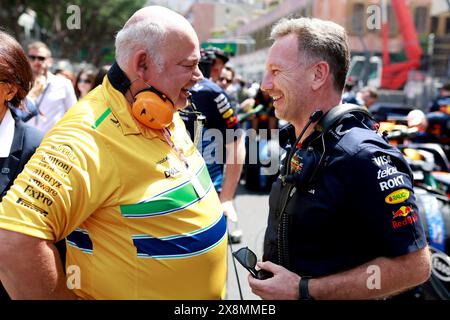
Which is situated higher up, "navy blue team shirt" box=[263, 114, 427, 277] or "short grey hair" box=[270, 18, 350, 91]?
"short grey hair" box=[270, 18, 350, 91]

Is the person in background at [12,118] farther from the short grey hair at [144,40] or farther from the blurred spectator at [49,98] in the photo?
the blurred spectator at [49,98]

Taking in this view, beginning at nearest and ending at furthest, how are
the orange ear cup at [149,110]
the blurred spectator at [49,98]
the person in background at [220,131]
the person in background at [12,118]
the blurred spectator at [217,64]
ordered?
the orange ear cup at [149,110], the person in background at [12,118], the person in background at [220,131], the blurred spectator at [217,64], the blurred spectator at [49,98]

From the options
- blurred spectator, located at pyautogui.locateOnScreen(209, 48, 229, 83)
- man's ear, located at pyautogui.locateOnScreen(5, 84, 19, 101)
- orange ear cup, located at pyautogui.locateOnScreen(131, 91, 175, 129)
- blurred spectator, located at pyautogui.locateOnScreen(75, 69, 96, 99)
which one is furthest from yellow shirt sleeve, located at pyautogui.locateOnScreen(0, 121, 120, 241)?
blurred spectator, located at pyautogui.locateOnScreen(75, 69, 96, 99)

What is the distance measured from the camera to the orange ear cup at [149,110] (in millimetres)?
1734

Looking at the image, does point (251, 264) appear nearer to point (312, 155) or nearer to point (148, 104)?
point (312, 155)

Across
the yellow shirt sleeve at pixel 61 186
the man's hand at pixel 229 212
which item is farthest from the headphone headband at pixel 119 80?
the man's hand at pixel 229 212

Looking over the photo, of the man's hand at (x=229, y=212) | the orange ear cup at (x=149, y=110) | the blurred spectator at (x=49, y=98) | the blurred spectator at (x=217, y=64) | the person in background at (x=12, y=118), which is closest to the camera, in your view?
the orange ear cup at (x=149, y=110)

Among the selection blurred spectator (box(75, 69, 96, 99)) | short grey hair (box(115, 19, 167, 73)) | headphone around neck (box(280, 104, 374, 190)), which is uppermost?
short grey hair (box(115, 19, 167, 73))

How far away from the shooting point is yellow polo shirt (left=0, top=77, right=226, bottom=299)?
151cm

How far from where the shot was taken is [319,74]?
182 cm

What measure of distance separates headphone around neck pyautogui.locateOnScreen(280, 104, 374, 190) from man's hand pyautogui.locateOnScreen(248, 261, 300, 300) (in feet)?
0.94

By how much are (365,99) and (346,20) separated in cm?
2327

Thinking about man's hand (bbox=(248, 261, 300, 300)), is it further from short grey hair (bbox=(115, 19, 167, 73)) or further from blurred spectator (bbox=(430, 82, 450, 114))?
blurred spectator (bbox=(430, 82, 450, 114))
